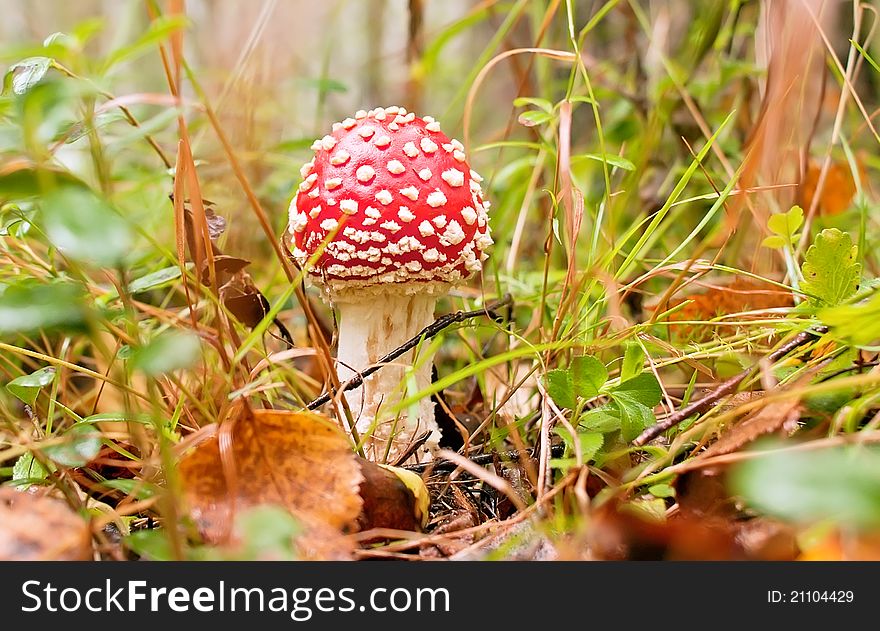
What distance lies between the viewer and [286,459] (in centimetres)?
110

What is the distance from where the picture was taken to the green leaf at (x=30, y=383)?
3.99ft

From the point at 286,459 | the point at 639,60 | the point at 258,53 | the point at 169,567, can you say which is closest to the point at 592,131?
the point at 639,60

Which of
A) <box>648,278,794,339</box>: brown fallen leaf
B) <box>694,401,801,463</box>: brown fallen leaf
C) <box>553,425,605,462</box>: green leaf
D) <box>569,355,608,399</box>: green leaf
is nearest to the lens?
<box>694,401,801,463</box>: brown fallen leaf

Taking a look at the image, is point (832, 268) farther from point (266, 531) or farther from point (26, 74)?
point (26, 74)

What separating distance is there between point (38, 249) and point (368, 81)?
11.8 feet

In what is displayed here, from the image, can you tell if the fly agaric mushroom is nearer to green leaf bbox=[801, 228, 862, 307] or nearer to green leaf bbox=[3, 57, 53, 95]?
green leaf bbox=[3, 57, 53, 95]

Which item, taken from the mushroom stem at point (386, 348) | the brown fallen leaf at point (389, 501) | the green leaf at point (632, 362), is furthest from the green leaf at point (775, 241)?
the brown fallen leaf at point (389, 501)

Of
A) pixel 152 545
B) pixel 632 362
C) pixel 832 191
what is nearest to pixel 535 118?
pixel 632 362

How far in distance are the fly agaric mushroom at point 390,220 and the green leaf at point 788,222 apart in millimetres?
557

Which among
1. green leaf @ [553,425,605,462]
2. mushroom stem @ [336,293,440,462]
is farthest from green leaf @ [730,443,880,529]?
mushroom stem @ [336,293,440,462]

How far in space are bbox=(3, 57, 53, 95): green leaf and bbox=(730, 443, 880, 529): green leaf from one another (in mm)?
1119

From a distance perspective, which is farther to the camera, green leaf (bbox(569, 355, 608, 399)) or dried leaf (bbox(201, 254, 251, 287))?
dried leaf (bbox(201, 254, 251, 287))

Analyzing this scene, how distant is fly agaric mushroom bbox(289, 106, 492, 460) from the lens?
1.41 metres

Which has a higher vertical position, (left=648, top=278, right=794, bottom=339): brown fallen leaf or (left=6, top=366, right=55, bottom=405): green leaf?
(left=648, top=278, right=794, bottom=339): brown fallen leaf
